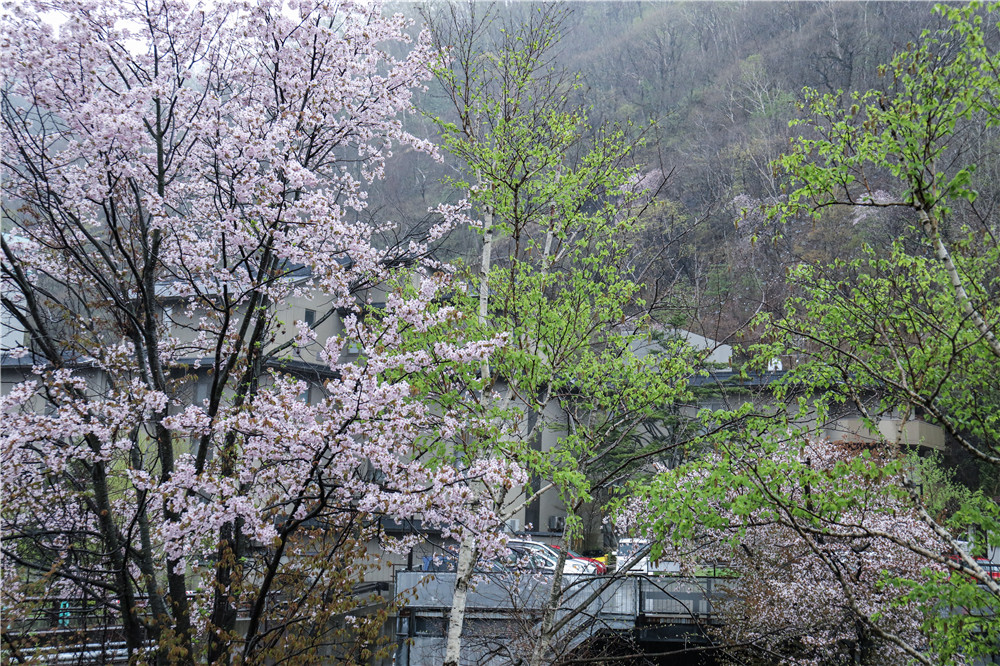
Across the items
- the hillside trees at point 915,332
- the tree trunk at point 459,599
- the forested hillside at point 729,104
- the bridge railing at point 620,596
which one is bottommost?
the bridge railing at point 620,596

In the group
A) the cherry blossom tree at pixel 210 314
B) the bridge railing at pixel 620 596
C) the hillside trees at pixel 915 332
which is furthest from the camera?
the bridge railing at pixel 620 596

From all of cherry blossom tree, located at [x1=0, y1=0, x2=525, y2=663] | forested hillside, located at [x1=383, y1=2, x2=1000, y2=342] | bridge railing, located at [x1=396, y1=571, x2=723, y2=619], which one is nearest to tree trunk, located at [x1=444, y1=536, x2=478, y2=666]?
cherry blossom tree, located at [x1=0, y1=0, x2=525, y2=663]

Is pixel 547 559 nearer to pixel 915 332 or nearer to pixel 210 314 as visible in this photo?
pixel 210 314

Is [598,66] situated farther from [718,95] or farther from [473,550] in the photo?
[473,550]

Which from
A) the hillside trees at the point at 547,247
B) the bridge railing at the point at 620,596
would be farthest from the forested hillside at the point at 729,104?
the hillside trees at the point at 547,247

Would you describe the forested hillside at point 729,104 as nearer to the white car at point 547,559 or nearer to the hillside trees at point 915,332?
the white car at point 547,559

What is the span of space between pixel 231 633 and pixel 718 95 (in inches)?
1929

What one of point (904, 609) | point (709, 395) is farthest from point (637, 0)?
point (904, 609)

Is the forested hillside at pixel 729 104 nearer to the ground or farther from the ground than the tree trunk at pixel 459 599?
farther from the ground

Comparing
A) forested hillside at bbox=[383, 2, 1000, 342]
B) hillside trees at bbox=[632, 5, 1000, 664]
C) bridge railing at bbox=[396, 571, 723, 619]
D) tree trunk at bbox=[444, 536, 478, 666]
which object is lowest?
bridge railing at bbox=[396, 571, 723, 619]

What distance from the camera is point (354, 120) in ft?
27.1

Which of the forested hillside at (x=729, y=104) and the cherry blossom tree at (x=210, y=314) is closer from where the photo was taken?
the cherry blossom tree at (x=210, y=314)

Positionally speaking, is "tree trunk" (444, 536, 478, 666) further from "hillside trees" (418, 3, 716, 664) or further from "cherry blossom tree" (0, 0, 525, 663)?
"hillside trees" (418, 3, 716, 664)

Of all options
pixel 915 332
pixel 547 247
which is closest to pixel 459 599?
pixel 547 247
